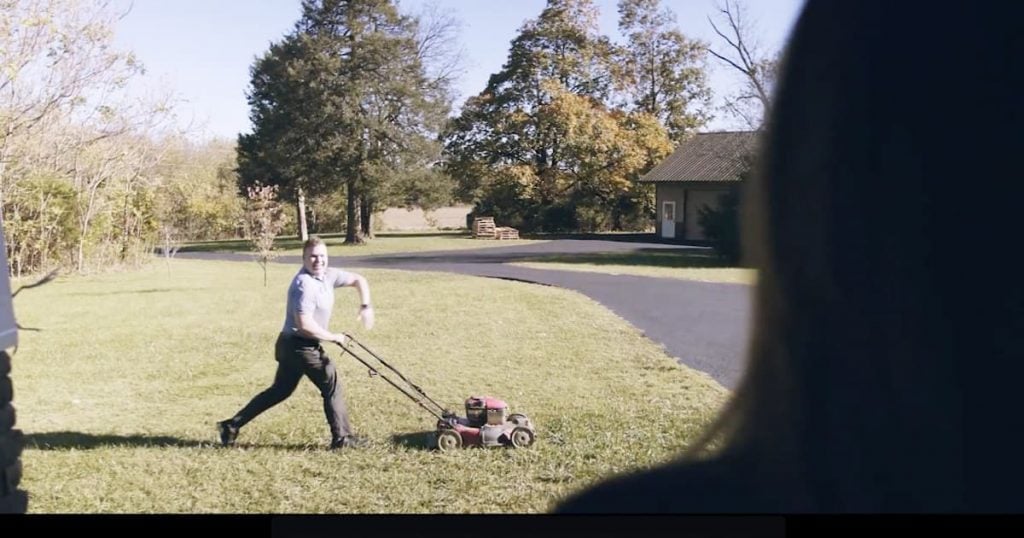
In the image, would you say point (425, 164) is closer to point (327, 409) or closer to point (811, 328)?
point (327, 409)

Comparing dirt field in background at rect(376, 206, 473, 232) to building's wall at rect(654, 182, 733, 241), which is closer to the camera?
building's wall at rect(654, 182, 733, 241)

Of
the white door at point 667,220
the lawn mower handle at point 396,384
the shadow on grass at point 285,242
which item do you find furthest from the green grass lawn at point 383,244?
the white door at point 667,220

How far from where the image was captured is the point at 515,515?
2.61 metres

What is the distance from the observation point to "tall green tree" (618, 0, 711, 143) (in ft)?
8.81

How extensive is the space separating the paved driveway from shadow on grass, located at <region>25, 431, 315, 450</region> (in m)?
0.66

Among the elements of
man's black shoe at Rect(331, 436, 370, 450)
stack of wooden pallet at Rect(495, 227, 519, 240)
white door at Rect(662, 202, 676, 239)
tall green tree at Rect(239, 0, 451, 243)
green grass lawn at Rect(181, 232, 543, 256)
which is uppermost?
tall green tree at Rect(239, 0, 451, 243)

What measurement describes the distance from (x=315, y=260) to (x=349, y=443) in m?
0.64

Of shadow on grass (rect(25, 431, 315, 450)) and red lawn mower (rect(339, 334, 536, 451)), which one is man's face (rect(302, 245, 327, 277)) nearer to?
red lawn mower (rect(339, 334, 536, 451))

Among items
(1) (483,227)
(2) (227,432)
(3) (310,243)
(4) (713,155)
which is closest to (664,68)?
(4) (713,155)

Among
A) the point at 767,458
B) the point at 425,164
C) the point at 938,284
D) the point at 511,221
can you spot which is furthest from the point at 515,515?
the point at 938,284

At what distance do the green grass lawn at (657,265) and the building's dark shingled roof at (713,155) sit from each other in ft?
0.88

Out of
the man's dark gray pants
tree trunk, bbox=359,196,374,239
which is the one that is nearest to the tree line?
tree trunk, bbox=359,196,374,239

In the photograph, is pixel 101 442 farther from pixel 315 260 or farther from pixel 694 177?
pixel 694 177

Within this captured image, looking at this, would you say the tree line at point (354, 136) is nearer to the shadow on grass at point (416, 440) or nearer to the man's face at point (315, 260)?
the man's face at point (315, 260)
